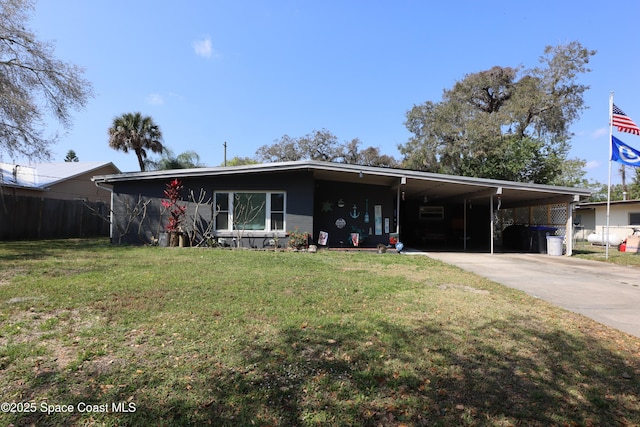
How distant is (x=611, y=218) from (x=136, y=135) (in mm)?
31140

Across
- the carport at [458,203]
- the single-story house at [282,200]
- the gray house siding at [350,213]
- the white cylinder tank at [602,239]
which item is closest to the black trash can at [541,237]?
the single-story house at [282,200]

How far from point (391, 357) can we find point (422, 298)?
92.8 inches

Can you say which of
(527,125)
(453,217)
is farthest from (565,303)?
(527,125)

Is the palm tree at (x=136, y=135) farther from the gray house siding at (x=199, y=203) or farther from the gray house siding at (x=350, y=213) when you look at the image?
the gray house siding at (x=350, y=213)

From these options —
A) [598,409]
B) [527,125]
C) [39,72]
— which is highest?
[527,125]

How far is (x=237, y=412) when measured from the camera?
2.35m

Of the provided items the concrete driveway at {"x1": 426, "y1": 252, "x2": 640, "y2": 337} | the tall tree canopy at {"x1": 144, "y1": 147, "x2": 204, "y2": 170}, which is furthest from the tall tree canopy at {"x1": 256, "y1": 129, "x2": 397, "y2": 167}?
the concrete driveway at {"x1": 426, "y1": 252, "x2": 640, "y2": 337}

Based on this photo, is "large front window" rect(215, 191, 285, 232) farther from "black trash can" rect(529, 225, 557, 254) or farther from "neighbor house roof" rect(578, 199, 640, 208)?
"neighbor house roof" rect(578, 199, 640, 208)

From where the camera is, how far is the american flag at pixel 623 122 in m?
11.5

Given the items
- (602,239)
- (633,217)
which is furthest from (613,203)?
(602,239)

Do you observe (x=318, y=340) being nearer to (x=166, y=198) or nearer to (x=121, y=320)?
(x=121, y=320)

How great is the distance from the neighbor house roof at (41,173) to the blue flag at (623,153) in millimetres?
24404

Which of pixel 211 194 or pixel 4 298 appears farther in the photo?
pixel 211 194

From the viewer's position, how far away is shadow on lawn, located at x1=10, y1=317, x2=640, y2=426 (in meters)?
2.36
